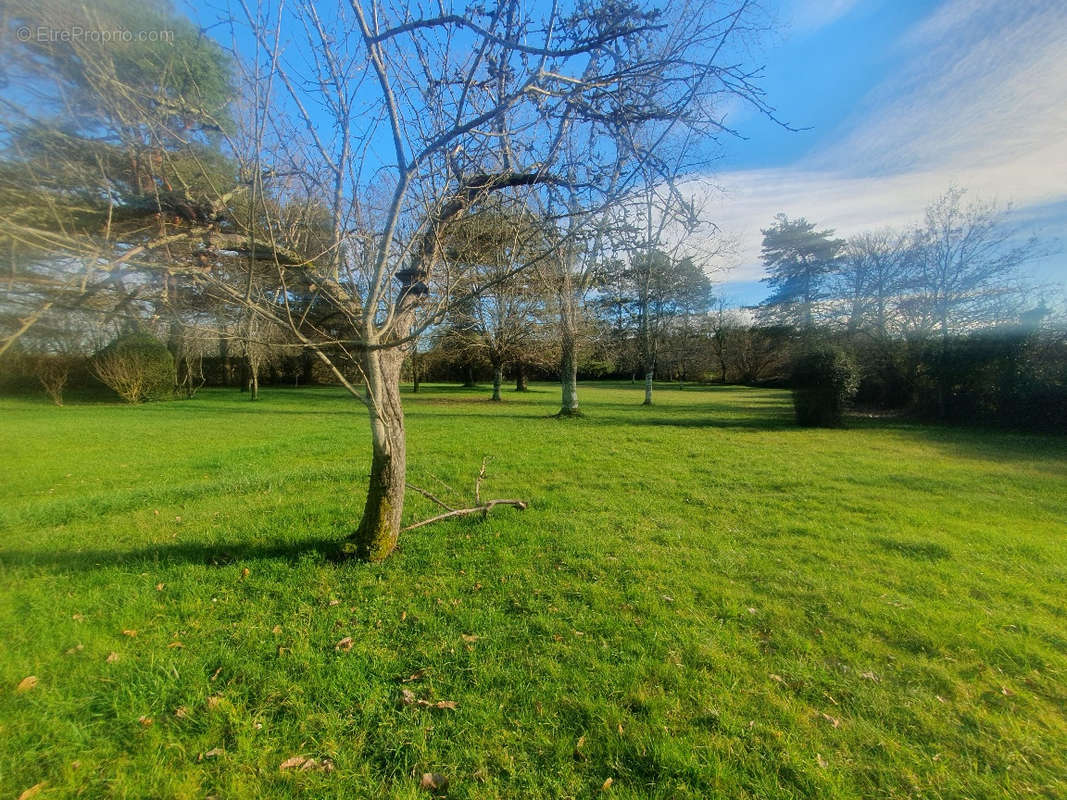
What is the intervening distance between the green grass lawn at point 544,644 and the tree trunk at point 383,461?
19cm

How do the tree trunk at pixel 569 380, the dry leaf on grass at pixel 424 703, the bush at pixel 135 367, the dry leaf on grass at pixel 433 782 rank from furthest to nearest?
the bush at pixel 135 367 < the tree trunk at pixel 569 380 < the dry leaf on grass at pixel 424 703 < the dry leaf on grass at pixel 433 782

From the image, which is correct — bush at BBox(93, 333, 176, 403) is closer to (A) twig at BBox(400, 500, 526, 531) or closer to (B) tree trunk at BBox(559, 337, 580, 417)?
(B) tree trunk at BBox(559, 337, 580, 417)

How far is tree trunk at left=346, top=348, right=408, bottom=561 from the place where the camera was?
11.1 feet

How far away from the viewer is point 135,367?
18.4 meters

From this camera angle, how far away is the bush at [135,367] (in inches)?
705

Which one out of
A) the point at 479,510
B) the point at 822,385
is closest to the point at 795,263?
the point at 822,385

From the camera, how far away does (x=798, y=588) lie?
3369 mm

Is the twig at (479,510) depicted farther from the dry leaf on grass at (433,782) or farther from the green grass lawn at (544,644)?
the dry leaf on grass at (433,782)

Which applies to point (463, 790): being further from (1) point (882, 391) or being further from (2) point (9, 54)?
(1) point (882, 391)

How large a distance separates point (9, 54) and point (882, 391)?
21423 millimetres

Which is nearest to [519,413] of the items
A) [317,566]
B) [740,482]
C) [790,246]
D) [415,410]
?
[415,410]

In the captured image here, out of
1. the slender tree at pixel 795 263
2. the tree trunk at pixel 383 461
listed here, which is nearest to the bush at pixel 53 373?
the tree trunk at pixel 383 461

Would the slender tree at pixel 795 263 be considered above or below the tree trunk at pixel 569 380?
above

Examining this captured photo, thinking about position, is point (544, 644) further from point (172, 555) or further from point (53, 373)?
point (53, 373)
